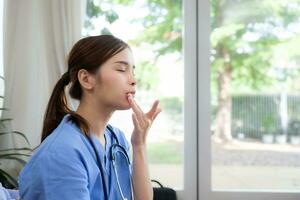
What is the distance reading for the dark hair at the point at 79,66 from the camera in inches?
43.7

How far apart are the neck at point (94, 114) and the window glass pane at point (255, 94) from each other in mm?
1341

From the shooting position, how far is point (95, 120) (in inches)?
45.3

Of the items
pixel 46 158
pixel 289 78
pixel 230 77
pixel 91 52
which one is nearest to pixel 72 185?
pixel 46 158

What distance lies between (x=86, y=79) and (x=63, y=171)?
1.05ft

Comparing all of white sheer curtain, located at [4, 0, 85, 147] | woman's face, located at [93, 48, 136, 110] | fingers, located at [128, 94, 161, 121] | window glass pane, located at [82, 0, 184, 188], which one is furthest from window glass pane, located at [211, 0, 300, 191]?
woman's face, located at [93, 48, 136, 110]

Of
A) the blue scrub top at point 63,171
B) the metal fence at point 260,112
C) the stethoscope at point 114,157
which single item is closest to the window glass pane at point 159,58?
the metal fence at point 260,112

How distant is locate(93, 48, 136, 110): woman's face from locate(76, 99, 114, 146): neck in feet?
0.08

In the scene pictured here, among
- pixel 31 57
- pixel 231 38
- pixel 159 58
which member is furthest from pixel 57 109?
pixel 231 38

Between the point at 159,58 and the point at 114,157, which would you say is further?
the point at 159,58

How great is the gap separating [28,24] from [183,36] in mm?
964

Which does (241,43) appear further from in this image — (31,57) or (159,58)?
(31,57)

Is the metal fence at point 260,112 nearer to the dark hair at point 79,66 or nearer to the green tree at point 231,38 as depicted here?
the green tree at point 231,38

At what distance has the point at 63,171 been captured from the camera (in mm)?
913

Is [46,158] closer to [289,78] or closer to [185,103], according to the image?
[185,103]
